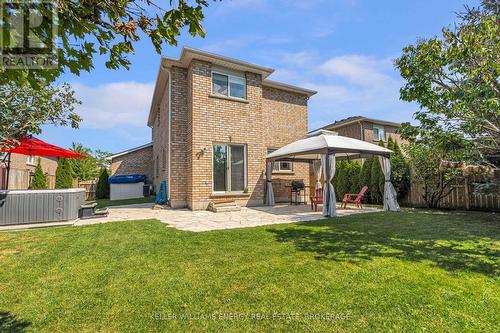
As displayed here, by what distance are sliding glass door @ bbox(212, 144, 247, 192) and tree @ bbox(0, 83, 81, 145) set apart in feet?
19.2

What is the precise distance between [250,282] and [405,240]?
3.92 metres

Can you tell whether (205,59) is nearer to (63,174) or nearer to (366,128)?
(63,174)

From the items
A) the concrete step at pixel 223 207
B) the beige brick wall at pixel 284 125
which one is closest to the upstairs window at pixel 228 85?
the beige brick wall at pixel 284 125

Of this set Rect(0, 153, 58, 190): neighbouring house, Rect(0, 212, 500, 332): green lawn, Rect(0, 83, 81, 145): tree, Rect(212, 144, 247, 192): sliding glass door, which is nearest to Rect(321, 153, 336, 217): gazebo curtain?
Rect(0, 212, 500, 332): green lawn

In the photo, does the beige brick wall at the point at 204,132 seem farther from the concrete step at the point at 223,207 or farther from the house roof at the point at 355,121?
the house roof at the point at 355,121

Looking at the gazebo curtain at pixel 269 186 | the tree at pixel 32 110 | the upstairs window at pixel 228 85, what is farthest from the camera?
the gazebo curtain at pixel 269 186

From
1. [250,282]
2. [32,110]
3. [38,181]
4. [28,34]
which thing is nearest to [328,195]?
[250,282]

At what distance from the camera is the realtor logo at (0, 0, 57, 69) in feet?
4.80

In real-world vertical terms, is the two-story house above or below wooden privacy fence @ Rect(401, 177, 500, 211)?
above

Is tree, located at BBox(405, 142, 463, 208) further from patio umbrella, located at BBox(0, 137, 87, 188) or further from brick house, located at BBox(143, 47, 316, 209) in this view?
patio umbrella, located at BBox(0, 137, 87, 188)

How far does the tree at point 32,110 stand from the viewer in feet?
26.3

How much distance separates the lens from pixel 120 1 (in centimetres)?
192

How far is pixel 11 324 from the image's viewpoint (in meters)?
2.36

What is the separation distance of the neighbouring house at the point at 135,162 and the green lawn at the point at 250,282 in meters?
13.3
